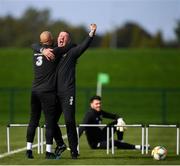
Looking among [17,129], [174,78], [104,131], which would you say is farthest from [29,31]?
[104,131]

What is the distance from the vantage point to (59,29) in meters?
87.5

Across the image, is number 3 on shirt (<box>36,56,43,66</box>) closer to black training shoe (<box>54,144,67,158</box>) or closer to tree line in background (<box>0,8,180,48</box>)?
black training shoe (<box>54,144,67,158</box>)

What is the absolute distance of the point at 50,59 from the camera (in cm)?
1438

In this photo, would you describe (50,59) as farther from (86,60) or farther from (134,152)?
(86,60)

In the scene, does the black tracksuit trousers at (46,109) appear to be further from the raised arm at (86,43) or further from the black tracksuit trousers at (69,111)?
the raised arm at (86,43)

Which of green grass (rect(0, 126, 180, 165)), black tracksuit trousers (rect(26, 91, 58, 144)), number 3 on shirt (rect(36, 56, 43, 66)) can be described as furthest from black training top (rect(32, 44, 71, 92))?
green grass (rect(0, 126, 180, 165))

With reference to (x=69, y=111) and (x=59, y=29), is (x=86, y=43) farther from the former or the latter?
(x=59, y=29)

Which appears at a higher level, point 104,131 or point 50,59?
point 50,59

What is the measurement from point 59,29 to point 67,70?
73.4m

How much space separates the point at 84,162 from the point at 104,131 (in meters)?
3.76

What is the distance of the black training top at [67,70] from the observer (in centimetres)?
1436

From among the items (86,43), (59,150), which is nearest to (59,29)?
(59,150)

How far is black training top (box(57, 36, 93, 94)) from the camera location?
14.4 metres

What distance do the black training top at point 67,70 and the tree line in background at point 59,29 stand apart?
71.9 metres
